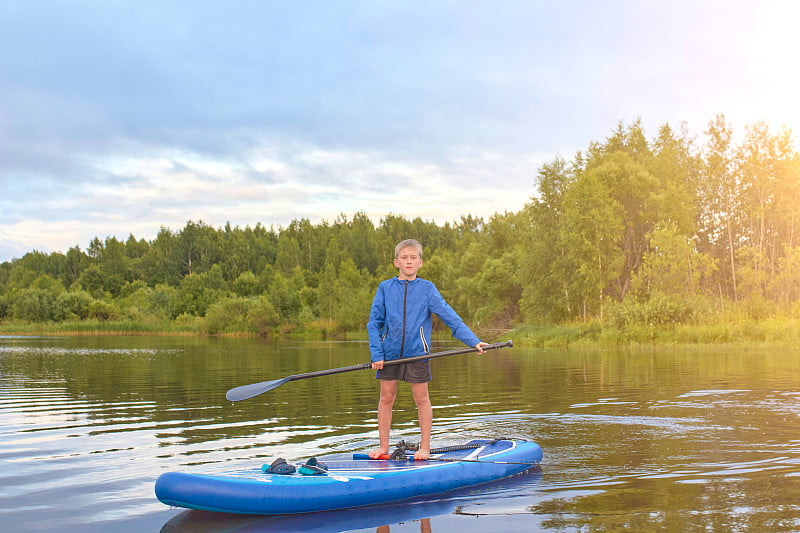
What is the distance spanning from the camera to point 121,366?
22859mm

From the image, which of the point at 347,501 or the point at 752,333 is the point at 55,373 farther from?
the point at 752,333

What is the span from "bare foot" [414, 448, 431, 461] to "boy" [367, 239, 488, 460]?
15 centimetres

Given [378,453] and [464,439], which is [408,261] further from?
[464,439]

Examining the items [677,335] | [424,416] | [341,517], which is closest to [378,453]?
[424,416]

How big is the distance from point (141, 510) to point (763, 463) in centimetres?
565

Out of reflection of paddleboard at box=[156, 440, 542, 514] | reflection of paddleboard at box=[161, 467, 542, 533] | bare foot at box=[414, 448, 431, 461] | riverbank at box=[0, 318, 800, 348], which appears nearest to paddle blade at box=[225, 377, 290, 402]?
reflection of paddleboard at box=[156, 440, 542, 514]

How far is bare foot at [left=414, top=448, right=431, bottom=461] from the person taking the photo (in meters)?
6.27

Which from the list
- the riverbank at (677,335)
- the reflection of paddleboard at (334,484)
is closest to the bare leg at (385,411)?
the reflection of paddleboard at (334,484)

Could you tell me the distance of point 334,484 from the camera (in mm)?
5336

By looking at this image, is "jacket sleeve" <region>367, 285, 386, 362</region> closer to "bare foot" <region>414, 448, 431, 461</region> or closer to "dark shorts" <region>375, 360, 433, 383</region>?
"dark shorts" <region>375, 360, 433, 383</region>

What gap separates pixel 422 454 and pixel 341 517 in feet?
4.29

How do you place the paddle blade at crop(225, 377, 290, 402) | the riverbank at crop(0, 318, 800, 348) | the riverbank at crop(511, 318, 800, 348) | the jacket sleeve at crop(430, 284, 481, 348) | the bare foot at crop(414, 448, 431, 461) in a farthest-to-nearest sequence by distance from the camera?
the riverbank at crop(0, 318, 800, 348) < the riverbank at crop(511, 318, 800, 348) < the paddle blade at crop(225, 377, 290, 402) < the jacket sleeve at crop(430, 284, 481, 348) < the bare foot at crop(414, 448, 431, 461)

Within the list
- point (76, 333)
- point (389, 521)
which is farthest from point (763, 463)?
point (76, 333)

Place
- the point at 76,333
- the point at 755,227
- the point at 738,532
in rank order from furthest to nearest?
1. the point at 76,333
2. the point at 755,227
3. the point at 738,532
